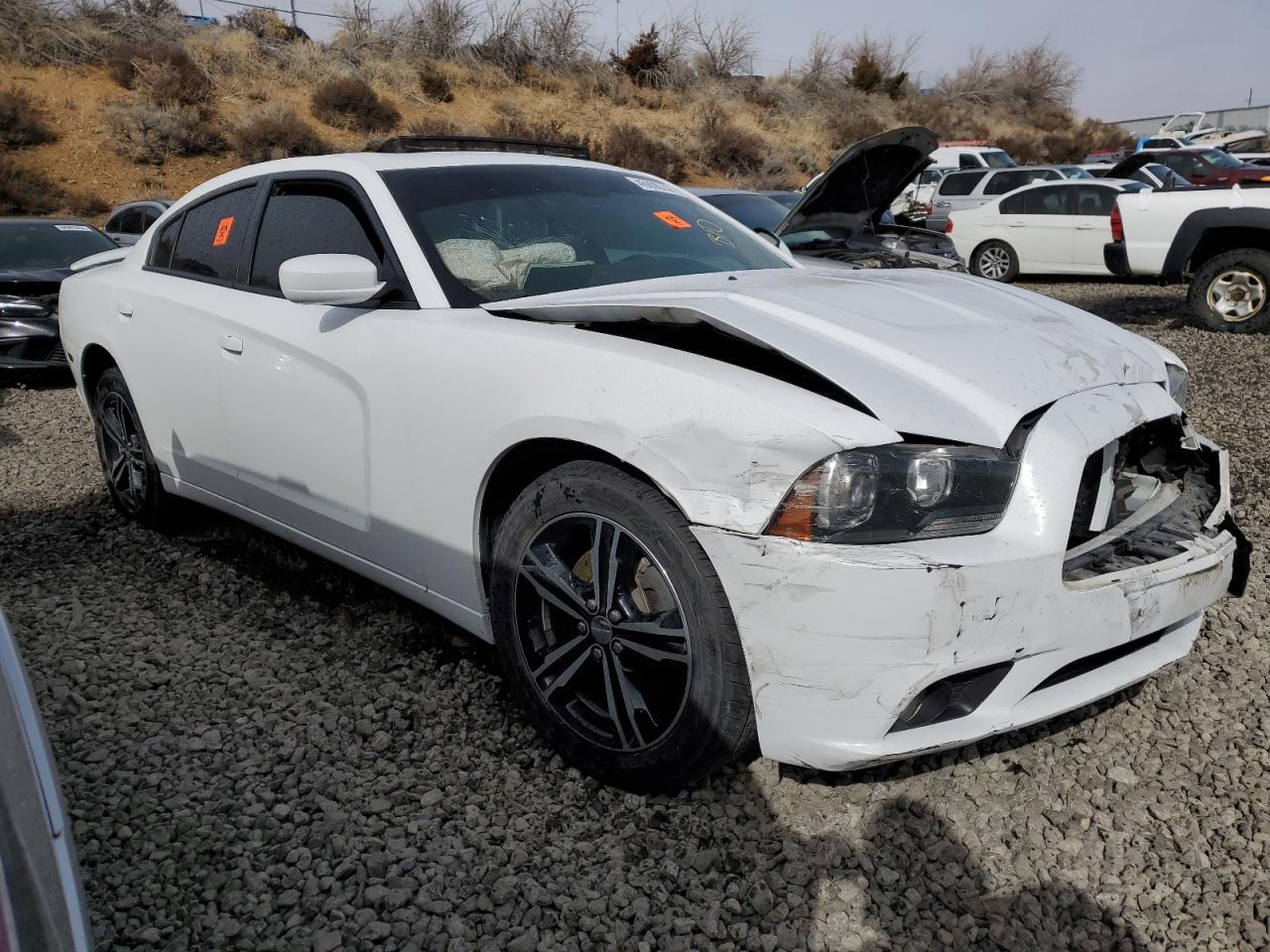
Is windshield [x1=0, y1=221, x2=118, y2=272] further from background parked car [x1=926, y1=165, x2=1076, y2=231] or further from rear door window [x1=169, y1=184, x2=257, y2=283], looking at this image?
background parked car [x1=926, y1=165, x2=1076, y2=231]

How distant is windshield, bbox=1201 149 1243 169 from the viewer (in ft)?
59.5

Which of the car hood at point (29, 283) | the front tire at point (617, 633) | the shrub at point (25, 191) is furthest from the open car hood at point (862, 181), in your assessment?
the shrub at point (25, 191)

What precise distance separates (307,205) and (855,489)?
234 cm

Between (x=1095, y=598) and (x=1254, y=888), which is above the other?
(x=1095, y=598)

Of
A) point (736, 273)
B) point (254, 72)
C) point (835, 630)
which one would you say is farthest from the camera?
point (254, 72)

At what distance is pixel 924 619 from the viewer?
1943 mm

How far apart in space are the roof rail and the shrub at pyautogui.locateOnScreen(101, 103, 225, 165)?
22468 mm

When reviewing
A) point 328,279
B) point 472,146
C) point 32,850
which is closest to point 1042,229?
point 472,146

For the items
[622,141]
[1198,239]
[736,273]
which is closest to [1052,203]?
[1198,239]

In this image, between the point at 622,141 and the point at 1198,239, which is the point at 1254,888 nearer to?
the point at 1198,239

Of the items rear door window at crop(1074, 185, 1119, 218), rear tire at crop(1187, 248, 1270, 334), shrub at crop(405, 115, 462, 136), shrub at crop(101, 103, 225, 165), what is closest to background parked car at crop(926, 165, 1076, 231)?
rear door window at crop(1074, 185, 1119, 218)

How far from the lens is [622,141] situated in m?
29.1

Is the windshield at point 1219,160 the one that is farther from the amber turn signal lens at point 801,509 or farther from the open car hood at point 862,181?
the amber turn signal lens at point 801,509

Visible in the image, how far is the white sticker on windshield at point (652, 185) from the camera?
12.3 feet
